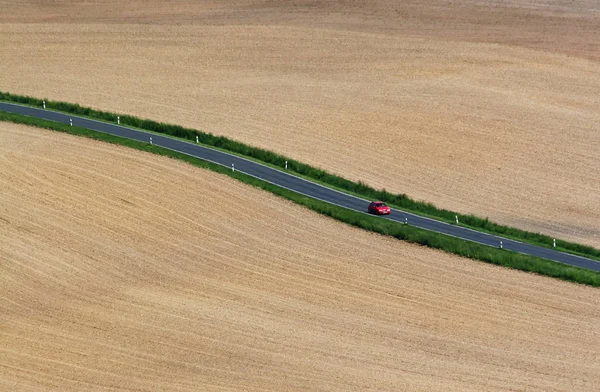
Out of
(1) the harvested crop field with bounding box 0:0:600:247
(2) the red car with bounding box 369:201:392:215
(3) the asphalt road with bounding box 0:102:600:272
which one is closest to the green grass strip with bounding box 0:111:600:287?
(2) the red car with bounding box 369:201:392:215

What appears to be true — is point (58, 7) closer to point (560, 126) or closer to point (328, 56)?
point (328, 56)

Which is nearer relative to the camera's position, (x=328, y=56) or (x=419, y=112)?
(x=419, y=112)

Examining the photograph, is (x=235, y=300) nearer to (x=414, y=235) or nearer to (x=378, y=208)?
(x=414, y=235)

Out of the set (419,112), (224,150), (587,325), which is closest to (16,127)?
(224,150)

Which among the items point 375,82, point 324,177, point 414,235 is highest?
point 375,82

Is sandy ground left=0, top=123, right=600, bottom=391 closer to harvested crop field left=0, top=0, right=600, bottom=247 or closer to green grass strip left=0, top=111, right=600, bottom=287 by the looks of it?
green grass strip left=0, top=111, right=600, bottom=287

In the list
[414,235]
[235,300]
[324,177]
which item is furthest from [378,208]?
[235,300]

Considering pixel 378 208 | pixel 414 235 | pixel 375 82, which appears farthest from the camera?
pixel 375 82
